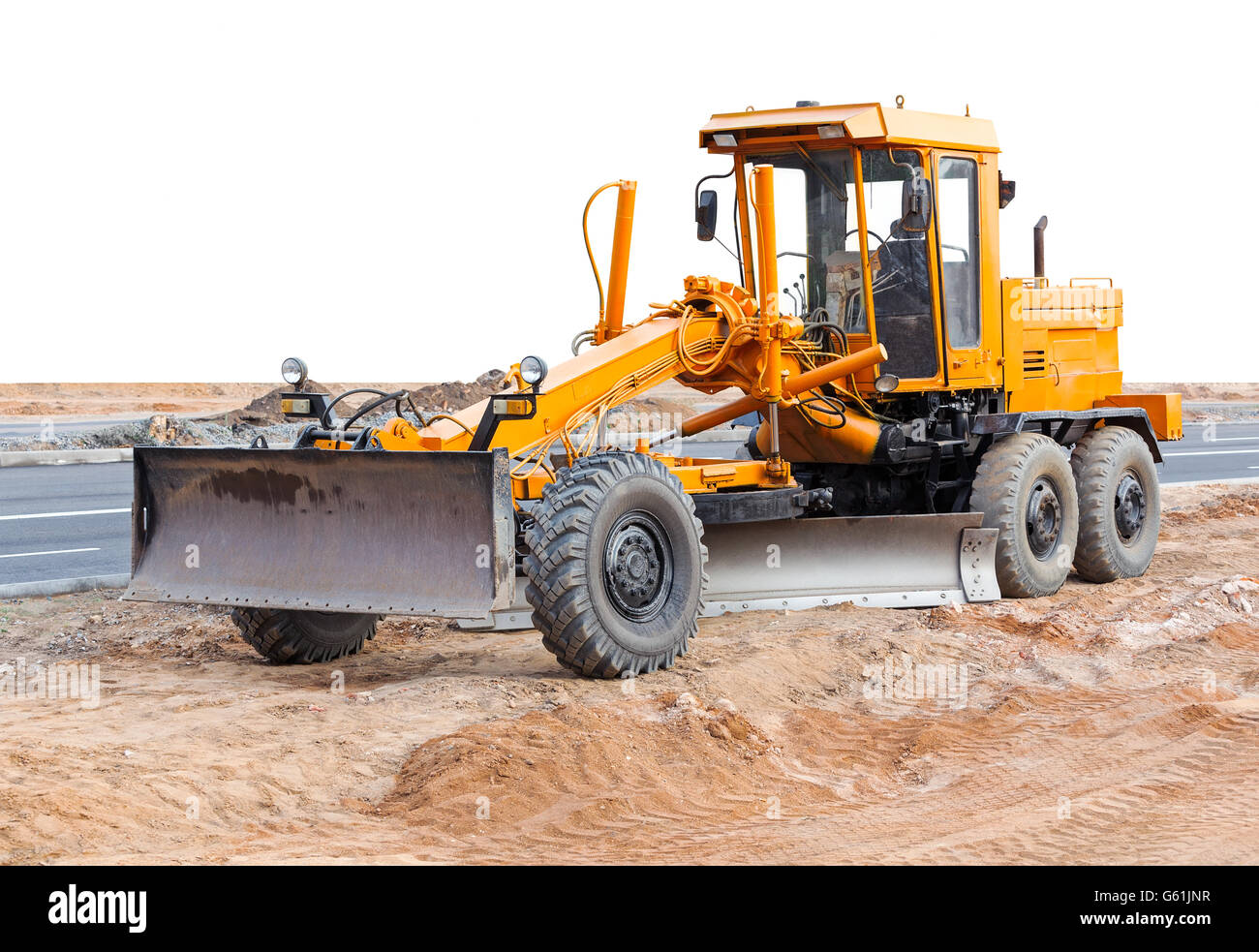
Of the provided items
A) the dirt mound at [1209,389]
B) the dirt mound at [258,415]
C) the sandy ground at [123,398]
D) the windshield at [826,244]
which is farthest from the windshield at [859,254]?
the dirt mound at [1209,389]

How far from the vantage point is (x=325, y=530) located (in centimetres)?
852

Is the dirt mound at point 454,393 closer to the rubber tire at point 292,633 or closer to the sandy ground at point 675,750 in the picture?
the rubber tire at point 292,633

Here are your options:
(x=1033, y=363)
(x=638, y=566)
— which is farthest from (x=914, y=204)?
(x=638, y=566)

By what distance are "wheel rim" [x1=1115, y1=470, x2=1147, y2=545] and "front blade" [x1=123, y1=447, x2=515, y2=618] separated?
690 cm

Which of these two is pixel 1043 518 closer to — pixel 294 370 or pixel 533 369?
pixel 533 369

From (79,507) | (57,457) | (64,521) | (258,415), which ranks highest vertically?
(258,415)

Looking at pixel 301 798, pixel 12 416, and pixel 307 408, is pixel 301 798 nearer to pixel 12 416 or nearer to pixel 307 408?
pixel 307 408

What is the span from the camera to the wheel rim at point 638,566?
26.9 feet

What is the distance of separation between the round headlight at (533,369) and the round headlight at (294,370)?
1.87 m

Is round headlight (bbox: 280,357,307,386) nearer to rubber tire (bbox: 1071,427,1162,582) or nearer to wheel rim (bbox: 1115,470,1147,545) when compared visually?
rubber tire (bbox: 1071,427,1162,582)

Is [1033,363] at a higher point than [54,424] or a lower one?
lower

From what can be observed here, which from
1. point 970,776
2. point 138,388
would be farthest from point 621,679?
point 138,388

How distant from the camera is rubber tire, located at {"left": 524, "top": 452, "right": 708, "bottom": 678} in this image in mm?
7855

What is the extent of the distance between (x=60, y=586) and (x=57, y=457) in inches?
489
